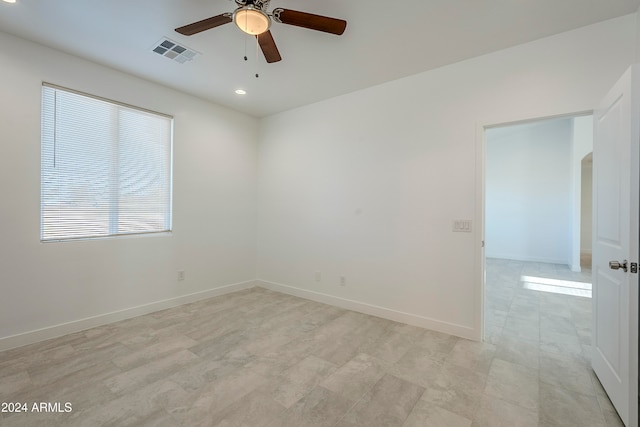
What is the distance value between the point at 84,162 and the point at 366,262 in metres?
3.37

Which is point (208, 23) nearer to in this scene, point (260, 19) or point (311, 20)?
point (260, 19)

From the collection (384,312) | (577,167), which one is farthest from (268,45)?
(577,167)

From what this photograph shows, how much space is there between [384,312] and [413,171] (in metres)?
1.71

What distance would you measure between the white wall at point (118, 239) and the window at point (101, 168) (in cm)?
9

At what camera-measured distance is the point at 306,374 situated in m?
2.21

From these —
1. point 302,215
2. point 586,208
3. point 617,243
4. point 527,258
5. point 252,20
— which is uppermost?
point 252,20

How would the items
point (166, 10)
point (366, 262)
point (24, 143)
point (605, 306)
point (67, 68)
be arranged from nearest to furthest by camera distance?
1. point (605, 306)
2. point (166, 10)
3. point (24, 143)
4. point (67, 68)
5. point (366, 262)

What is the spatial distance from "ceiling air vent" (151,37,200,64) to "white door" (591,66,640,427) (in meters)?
3.41

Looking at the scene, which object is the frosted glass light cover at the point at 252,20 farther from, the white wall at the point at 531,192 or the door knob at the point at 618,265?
the white wall at the point at 531,192

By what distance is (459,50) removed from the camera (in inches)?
107

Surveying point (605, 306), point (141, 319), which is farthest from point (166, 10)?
point (605, 306)

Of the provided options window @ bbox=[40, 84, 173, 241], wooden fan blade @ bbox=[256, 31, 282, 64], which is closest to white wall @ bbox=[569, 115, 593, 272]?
wooden fan blade @ bbox=[256, 31, 282, 64]

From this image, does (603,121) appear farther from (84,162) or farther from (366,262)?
(84,162)

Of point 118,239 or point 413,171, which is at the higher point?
point 413,171
